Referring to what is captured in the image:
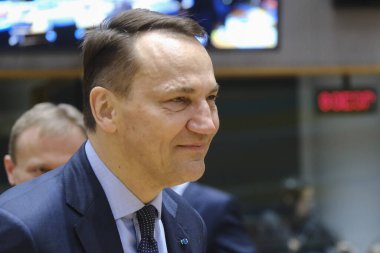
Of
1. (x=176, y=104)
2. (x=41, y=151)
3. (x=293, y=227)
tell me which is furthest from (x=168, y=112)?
(x=293, y=227)

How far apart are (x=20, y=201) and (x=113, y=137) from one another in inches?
10.8

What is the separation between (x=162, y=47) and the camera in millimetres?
1934

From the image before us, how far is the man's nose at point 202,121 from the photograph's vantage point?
1904 millimetres

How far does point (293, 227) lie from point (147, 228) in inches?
208

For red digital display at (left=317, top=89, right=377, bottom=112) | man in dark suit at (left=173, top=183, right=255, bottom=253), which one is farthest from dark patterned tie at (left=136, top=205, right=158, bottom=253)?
red digital display at (left=317, top=89, right=377, bottom=112)

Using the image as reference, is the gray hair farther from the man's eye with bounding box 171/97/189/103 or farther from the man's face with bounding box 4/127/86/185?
the man's eye with bounding box 171/97/189/103

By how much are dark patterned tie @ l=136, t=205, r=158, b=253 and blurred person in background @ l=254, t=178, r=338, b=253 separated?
17.1ft

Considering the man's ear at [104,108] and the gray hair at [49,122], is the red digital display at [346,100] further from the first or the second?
the man's ear at [104,108]

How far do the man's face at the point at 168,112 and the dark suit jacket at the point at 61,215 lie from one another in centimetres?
13

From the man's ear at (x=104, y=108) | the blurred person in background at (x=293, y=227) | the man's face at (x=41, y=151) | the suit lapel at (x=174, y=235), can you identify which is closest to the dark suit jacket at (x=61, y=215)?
the man's ear at (x=104, y=108)

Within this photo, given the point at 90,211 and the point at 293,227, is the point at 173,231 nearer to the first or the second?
the point at 90,211

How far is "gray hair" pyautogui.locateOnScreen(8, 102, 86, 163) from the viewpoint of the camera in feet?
9.53

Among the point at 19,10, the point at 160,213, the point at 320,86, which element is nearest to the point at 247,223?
the point at 320,86

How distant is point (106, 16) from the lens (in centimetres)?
579
